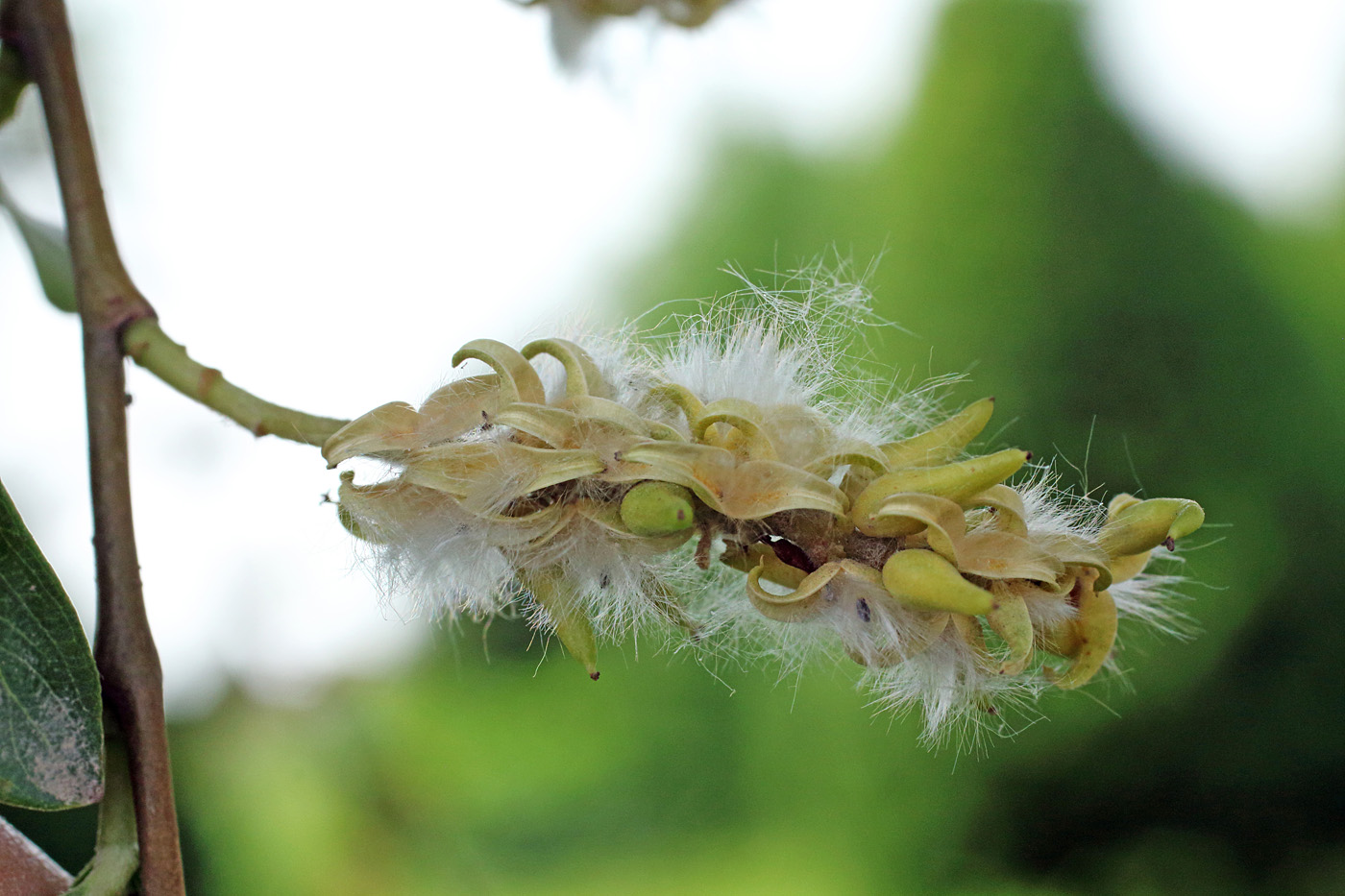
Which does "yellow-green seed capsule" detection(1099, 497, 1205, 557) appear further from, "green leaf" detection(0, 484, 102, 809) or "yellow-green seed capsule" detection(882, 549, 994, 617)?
"green leaf" detection(0, 484, 102, 809)

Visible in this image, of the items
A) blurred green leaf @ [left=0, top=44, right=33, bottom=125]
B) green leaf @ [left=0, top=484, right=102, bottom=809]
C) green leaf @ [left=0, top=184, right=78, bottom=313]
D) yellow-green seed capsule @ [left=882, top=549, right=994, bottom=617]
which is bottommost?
green leaf @ [left=0, top=484, right=102, bottom=809]

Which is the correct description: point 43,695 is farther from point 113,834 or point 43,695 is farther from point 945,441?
point 945,441

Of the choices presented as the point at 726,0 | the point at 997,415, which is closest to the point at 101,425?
the point at 726,0

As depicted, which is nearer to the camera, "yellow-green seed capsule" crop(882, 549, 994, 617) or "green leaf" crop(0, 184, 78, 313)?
"yellow-green seed capsule" crop(882, 549, 994, 617)

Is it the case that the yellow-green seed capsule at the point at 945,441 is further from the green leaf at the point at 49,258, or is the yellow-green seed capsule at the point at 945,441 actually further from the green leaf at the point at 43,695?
the green leaf at the point at 49,258

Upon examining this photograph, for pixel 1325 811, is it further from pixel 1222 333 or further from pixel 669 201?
pixel 669 201

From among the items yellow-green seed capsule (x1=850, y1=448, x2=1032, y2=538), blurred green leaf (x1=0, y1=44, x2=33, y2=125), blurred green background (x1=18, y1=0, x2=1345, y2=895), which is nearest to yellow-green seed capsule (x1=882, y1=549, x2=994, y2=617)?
yellow-green seed capsule (x1=850, y1=448, x2=1032, y2=538)

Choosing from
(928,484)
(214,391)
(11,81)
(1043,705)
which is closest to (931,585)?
(928,484)
